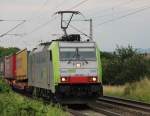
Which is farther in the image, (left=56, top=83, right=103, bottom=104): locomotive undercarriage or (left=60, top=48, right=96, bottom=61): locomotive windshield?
(left=60, top=48, right=96, bottom=61): locomotive windshield

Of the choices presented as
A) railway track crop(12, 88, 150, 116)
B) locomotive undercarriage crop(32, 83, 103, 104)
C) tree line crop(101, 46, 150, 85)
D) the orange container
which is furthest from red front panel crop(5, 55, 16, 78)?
locomotive undercarriage crop(32, 83, 103, 104)

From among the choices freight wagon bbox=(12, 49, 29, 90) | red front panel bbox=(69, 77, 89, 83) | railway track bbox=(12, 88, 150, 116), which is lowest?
railway track bbox=(12, 88, 150, 116)

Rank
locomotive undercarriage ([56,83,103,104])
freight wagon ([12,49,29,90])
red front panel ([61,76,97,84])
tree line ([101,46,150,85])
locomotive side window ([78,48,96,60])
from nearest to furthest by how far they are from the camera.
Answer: locomotive undercarriage ([56,83,103,104])
red front panel ([61,76,97,84])
locomotive side window ([78,48,96,60])
freight wagon ([12,49,29,90])
tree line ([101,46,150,85])

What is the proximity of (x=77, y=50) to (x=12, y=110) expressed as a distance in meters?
11.3

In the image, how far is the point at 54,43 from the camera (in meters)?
25.5

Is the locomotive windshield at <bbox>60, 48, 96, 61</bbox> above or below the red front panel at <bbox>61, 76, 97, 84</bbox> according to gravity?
above

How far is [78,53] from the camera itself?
2555cm

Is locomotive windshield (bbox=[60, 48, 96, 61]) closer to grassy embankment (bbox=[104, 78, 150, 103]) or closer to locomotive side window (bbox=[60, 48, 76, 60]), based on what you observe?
locomotive side window (bbox=[60, 48, 76, 60])

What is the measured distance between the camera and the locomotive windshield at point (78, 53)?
998 inches

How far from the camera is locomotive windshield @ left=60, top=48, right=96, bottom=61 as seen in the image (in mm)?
25350

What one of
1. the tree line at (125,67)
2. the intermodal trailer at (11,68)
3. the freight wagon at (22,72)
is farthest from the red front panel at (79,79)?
the intermodal trailer at (11,68)

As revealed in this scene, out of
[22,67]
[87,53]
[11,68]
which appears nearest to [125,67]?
[11,68]

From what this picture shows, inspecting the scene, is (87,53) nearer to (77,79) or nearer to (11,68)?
(77,79)

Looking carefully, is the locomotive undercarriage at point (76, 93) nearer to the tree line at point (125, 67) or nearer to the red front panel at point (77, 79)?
the red front panel at point (77, 79)
